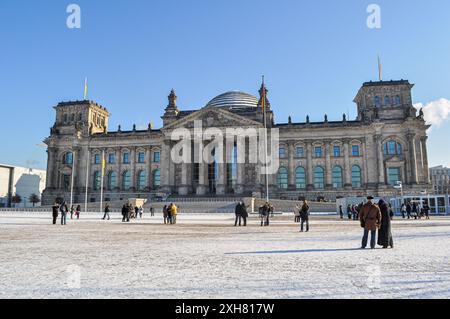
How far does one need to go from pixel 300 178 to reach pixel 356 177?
966 cm

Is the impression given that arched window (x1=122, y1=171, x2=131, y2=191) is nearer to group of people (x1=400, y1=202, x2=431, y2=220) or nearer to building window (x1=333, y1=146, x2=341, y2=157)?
building window (x1=333, y1=146, x2=341, y2=157)

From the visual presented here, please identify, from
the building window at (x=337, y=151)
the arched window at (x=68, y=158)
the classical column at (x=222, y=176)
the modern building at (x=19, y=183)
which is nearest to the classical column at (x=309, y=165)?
the building window at (x=337, y=151)

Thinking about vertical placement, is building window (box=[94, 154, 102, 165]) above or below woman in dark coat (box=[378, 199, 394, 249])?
above

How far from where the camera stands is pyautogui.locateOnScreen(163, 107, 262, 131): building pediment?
62938mm

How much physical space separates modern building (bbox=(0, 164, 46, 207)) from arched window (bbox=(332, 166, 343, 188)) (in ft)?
236

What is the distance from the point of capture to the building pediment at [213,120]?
206 feet

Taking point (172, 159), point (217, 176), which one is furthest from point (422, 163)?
point (172, 159)

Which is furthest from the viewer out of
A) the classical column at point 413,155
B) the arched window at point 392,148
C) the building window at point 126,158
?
the building window at point 126,158

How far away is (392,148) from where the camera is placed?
61.5 metres

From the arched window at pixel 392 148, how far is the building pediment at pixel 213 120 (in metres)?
22.3

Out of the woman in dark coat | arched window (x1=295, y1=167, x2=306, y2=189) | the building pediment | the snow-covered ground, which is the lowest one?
the snow-covered ground

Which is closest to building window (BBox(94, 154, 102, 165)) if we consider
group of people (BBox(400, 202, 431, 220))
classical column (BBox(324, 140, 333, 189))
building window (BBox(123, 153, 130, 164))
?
building window (BBox(123, 153, 130, 164))

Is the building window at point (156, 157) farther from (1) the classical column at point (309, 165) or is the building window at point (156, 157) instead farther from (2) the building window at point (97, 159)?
Answer: (1) the classical column at point (309, 165)
